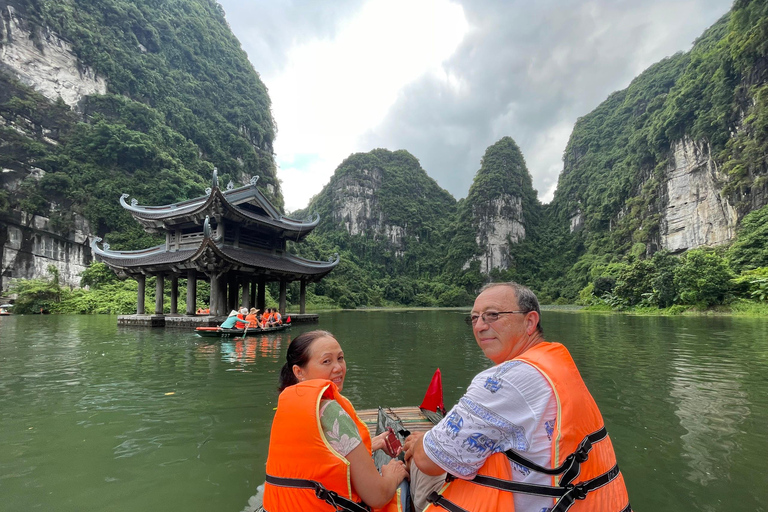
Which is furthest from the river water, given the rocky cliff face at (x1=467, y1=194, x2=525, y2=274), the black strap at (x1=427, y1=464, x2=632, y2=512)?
the rocky cliff face at (x1=467, y1=194, x2=525, y2=274)

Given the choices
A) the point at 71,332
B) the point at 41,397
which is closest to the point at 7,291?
the point at 71,332

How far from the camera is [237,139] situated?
176 feet

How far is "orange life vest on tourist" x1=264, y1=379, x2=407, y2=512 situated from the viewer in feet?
5.18

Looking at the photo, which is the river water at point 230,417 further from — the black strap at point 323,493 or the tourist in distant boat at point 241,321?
the tourist in distant boat at point 241,321

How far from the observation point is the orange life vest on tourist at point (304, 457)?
1579 millimetres

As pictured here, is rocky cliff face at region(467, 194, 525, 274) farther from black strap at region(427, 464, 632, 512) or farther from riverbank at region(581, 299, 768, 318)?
black strap at region(427, 464, 632, 512)

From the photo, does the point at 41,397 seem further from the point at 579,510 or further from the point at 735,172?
the point at 735,172

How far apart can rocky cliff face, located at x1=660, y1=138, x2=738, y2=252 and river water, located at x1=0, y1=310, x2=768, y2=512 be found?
41407mm

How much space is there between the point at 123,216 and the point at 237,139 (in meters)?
25.3

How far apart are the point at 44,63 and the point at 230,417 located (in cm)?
4616

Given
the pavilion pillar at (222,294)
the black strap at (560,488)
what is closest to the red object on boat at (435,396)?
the black strap at (560,488)

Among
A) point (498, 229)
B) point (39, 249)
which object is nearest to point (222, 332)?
point (39, 249)

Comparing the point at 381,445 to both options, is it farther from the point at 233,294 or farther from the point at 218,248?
the point at 233,294

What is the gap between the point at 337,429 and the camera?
1.61 metres
